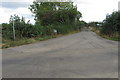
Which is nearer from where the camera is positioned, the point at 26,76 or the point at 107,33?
the point at 26,76

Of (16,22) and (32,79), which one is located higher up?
(16,22)

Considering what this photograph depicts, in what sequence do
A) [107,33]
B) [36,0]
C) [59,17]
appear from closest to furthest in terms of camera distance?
[107,33] → [59,17] → [36,0]

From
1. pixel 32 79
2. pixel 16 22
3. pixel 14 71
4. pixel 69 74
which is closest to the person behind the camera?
pixel 32 79

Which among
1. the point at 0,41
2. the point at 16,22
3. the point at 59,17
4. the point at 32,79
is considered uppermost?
the point at 59,17

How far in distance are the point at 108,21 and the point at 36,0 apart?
3106 cm

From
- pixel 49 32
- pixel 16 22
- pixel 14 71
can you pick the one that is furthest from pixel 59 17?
pixel 14 71

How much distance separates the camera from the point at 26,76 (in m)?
3.94

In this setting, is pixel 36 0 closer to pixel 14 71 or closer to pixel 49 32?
pixel 49 32

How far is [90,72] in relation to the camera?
168 inches

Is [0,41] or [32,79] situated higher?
[0,41]

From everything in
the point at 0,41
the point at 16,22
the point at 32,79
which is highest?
the point at 16,22

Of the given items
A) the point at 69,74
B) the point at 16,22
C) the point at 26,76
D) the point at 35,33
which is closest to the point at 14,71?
the point at 26,76

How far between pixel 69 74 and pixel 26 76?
136 cm

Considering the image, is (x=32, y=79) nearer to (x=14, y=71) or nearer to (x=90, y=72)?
(x=14, y=71)
